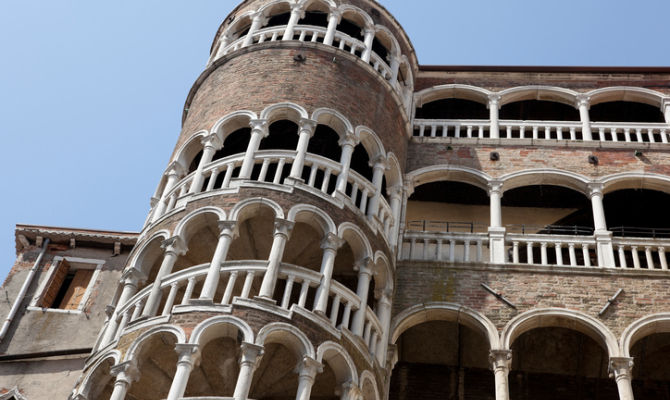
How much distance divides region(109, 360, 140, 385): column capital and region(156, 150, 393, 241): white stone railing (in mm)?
3451

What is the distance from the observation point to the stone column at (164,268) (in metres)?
13.2

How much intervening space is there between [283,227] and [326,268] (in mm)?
973

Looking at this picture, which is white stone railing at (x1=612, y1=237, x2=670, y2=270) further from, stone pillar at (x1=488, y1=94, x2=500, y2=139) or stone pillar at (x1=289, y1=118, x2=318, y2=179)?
stone pillar at (x1=289, y1=118, x2=318, y2=179)

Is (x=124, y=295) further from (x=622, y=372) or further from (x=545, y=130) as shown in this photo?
(x=545, y=130)

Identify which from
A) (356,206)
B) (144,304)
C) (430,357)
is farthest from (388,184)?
(144,304)

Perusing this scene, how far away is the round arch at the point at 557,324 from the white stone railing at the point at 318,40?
6.40m

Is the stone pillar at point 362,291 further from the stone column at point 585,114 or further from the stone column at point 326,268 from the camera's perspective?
the stone column at point 585,114

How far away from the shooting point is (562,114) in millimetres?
21609

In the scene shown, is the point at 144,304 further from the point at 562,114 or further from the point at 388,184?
the point at 562,114

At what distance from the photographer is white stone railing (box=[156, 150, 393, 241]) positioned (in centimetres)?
1506

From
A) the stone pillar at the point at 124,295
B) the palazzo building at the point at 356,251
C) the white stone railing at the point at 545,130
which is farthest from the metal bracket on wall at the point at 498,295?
the stone pillar at the point at 124,295

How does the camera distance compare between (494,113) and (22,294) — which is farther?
(494,113)

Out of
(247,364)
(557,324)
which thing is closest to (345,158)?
(557,324)

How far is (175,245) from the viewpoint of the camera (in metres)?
14.1
